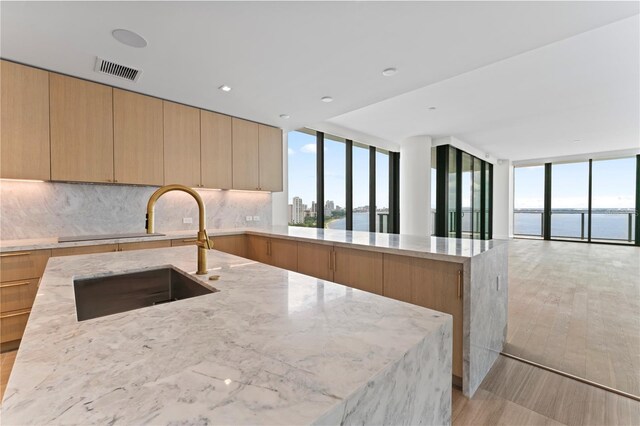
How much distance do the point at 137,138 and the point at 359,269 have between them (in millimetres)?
2830

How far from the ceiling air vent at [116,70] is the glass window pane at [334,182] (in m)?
3.20

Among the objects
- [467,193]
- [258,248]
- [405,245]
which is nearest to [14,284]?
[258,248]

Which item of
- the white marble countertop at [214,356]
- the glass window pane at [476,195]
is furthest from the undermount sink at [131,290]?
the glass window pane at [476,195]

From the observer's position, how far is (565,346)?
7.87 feet

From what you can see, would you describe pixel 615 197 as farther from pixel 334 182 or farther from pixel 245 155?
pixel 245 155

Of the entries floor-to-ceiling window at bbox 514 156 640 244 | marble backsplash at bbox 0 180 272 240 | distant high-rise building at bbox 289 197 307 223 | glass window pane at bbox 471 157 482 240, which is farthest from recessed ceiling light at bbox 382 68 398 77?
floor-to-ceiling window at bbox 514 156 640 244

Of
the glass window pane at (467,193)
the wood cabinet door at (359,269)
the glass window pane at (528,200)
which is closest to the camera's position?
the wood cabinet door at (359,269)

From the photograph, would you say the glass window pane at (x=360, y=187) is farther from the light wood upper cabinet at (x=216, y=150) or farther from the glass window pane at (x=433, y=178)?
the light wood upper cabinet at (x=216, y=150)

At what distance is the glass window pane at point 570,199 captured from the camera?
344 inches

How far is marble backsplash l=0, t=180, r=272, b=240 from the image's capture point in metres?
2.78

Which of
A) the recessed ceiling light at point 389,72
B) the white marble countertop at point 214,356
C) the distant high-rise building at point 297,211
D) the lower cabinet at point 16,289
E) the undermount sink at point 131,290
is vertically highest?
the recessed ceiling light at point 389,72

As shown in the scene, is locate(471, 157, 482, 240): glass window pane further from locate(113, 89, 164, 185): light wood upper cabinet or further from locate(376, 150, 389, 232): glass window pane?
locate(113, 89, 164, 185): light wood upper cabinet

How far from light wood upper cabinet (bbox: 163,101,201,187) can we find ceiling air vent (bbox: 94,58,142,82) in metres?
0.58

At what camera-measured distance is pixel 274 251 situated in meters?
3.30
